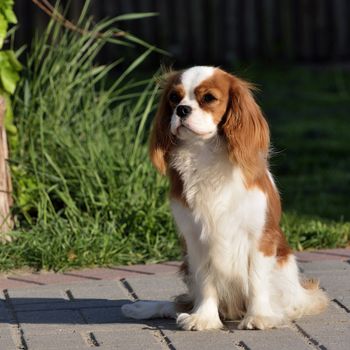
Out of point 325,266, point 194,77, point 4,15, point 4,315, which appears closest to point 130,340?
point 4,315

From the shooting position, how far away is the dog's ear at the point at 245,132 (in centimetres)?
490

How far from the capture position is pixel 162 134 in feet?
16.6

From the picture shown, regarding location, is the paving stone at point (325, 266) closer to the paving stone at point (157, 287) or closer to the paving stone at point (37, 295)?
the paving stone at point (157, 287)

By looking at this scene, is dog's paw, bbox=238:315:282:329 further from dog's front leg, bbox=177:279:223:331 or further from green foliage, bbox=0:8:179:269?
green foliage, bbox=0:8:179:269

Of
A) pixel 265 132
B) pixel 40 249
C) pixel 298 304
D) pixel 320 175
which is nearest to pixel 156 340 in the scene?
pixel 298 304

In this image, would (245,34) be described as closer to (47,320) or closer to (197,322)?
(47,320)

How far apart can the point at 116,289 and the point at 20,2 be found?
32.2 ft

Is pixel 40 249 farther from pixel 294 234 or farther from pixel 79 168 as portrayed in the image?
pixel 294 234

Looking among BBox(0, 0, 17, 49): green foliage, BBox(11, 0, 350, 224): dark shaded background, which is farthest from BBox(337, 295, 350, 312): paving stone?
BBox(11, 0, 350, 224): dark shaded background

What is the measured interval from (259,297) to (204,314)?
0.88 feet

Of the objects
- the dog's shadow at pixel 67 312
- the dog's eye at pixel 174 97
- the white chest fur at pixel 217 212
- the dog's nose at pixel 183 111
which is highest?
the dog's eye at pixel 174 97

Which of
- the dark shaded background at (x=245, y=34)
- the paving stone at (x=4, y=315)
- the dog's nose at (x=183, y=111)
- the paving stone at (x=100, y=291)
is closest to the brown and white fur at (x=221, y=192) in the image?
the dog's nose at (x=183, y=111)

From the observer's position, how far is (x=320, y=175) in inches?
360

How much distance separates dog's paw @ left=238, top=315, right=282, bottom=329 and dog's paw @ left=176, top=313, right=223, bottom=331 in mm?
119
